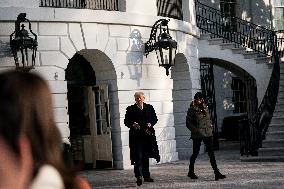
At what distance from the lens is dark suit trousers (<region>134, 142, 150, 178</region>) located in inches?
384

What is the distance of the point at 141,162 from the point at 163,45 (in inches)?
149

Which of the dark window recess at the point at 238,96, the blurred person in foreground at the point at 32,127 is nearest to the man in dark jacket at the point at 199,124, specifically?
the blurred person in foreground at the point at 32,127

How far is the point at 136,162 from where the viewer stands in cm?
977

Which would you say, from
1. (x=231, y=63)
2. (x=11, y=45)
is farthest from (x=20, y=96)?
(x=231, y=63)

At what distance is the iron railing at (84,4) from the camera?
12.5 metres

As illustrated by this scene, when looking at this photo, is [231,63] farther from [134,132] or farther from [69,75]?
[134,132]

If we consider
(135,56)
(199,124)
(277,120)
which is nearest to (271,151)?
(277,120)

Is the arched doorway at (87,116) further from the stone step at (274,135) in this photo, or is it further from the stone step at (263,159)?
the stone step at (274,135)

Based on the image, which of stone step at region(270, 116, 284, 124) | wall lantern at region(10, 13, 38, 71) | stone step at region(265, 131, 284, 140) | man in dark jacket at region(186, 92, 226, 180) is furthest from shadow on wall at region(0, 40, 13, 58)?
stone step at region(270, 116, 284, 124)

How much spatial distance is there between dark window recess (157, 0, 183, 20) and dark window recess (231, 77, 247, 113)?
8807mm

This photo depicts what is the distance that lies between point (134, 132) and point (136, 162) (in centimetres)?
59

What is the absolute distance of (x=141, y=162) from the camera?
32.4 ft

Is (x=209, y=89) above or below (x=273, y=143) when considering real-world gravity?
above

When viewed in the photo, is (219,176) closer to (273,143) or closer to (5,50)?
(273,143)
